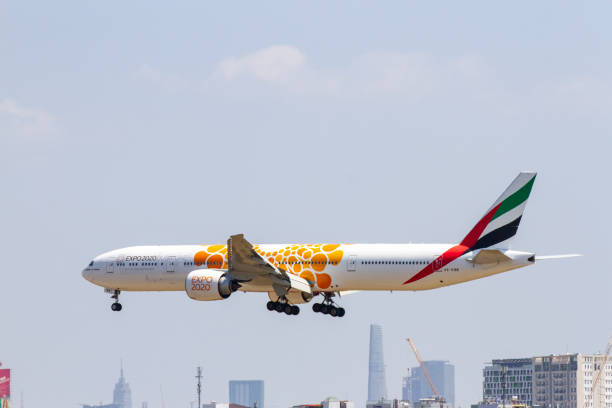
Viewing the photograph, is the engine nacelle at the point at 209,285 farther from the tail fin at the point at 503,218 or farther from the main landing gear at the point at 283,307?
the tail fin at the point at 503,218

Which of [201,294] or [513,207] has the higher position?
[513,207]

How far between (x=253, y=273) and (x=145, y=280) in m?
10.1

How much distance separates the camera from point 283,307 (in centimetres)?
9475

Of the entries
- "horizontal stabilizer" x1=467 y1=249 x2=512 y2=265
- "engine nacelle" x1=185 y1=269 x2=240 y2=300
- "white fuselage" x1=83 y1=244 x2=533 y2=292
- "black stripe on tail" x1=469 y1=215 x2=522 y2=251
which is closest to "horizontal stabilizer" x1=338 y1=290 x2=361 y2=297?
"white fuselage" x1=83 y1=244 x2=533 y2=292

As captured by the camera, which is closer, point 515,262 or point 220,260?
point 515,262

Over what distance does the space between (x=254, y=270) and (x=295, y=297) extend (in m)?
6.23

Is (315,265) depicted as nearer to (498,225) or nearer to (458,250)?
(458,250)

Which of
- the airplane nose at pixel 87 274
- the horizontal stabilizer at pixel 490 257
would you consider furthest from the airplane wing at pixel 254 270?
the airplane nose at pixel 87 274

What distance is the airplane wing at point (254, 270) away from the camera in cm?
9019

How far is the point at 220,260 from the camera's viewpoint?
94.8m

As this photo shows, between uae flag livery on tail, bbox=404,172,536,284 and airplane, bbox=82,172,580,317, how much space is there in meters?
0.07

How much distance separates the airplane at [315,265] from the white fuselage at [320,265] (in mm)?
66

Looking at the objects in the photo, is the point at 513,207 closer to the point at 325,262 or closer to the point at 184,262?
the point at 325,262

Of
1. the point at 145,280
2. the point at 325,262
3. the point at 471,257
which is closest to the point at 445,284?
the point at 471,257
